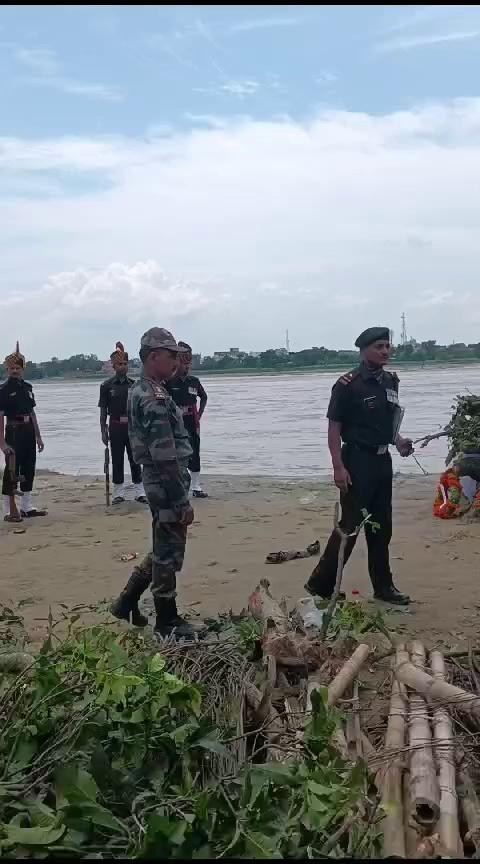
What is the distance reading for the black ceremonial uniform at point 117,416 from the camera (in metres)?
10.6

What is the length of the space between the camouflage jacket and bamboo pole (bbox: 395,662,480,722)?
184 cm

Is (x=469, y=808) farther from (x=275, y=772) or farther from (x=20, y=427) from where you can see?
(x=20, y=427)

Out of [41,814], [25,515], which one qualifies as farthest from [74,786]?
[25,515]

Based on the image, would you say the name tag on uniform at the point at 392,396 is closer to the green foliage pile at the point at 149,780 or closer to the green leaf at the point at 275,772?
the green foliage pile at the point at 149,780

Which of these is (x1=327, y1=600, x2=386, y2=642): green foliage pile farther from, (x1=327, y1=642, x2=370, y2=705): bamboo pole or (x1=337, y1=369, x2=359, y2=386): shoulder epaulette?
(x1=337, y1=369, x2=359, y2=386): shoulder epaulette

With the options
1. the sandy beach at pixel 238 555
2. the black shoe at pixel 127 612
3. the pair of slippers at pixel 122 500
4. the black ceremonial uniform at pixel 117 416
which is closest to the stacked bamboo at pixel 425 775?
the sandy beach at pixel 238 555

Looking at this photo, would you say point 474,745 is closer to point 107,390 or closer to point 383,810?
point 383,810

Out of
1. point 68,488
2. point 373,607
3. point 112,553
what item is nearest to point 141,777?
point 373,607

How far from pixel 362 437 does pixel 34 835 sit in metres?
3.86

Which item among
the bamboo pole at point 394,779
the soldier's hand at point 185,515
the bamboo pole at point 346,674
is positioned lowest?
the bamboo pole at point 394,779

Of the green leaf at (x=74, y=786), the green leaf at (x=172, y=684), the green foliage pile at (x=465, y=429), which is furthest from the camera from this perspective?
the green foliage pile at (x=465, y=429)

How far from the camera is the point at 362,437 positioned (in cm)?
572

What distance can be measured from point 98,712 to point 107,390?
26.0ft

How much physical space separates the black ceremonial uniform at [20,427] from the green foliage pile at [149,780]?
22.5 feet
